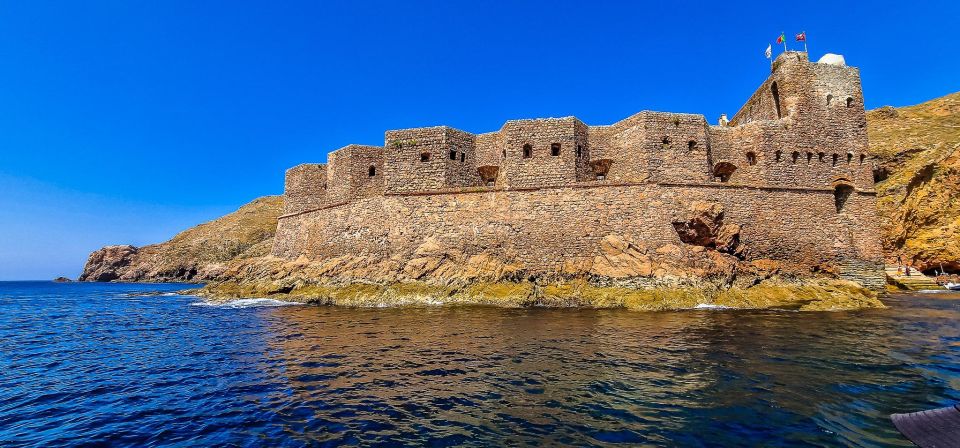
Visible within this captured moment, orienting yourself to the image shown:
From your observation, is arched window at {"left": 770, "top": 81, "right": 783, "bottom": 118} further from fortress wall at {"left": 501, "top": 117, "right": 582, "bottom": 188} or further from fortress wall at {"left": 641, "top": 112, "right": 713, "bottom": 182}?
fortress wall at {"left": 501, "top": 117, "right": 582, "bottom": 188}

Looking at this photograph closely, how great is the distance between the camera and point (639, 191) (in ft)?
89.4

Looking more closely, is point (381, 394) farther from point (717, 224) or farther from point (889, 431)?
point (717, 224)

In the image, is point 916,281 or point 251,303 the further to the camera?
point 916,281

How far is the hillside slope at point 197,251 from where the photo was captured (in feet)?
242

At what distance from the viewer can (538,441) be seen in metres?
6.55

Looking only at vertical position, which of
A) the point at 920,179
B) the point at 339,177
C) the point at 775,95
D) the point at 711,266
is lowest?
the point at 711,266

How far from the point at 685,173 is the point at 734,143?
557 cm

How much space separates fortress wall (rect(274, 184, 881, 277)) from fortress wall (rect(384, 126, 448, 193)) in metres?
1.10

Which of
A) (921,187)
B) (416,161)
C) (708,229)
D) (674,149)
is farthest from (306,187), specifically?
(921,187)

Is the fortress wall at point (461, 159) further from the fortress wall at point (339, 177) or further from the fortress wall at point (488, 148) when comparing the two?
the fortress wall at point (339, 177)

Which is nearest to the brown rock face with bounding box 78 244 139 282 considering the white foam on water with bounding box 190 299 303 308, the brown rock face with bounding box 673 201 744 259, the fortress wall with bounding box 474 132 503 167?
the white foam on water with bounding box 190 299 303 308

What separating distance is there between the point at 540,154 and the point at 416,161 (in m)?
9.43

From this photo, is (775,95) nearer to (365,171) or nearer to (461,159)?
(461,159)

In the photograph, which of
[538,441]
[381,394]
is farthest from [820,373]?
[381,394]
